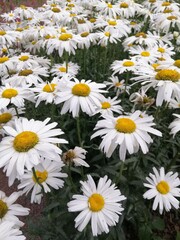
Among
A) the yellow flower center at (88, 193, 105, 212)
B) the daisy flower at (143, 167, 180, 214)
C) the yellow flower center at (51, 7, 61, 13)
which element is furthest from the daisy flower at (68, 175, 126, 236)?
the yellow flower center at (51, 7, 61, 13)

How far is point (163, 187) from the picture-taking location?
7.33 feet

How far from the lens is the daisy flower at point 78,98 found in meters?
2.05

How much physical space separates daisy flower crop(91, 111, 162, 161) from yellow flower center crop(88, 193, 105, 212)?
→ 305 millimetres

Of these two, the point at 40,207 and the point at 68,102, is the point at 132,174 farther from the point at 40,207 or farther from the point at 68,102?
the point at 40,207

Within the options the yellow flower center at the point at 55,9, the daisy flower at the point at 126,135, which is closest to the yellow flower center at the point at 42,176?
the daisy flower at the point at 126,135

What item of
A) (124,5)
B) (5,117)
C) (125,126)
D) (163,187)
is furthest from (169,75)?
(124,5)

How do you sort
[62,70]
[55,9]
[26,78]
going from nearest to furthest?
[26,78]
[62,70]
[55,9]

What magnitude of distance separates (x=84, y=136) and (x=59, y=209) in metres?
0.86

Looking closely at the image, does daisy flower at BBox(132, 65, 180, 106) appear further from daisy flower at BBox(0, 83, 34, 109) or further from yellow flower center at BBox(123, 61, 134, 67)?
daisy flower at BBox(0, 83, 34, 109)

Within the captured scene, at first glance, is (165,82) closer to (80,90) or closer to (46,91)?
(80,90)

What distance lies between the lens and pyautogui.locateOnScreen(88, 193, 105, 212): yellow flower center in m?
1.83

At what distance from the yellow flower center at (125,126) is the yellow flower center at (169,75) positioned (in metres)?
0.51

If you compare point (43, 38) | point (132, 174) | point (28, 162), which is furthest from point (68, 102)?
point (43, 38)

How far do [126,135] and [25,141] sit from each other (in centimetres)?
64
